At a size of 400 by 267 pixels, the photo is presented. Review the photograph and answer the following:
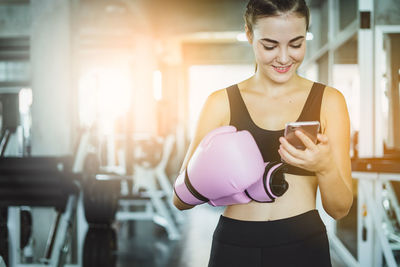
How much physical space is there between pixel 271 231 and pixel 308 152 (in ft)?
0.82

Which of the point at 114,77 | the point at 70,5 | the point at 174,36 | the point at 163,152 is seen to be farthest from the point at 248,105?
the point at 114,77

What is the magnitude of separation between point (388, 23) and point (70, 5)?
261cm

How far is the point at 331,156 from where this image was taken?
36.3 inches

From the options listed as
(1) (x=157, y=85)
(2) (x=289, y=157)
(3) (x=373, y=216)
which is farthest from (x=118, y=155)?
(2) (x=289, y=157)

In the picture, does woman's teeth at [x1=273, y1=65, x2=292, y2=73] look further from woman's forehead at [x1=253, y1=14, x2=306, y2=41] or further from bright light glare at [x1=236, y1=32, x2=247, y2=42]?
bright light glare at [x1=236, y1=32, x2=247, y2=42]

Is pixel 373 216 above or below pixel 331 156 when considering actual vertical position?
below

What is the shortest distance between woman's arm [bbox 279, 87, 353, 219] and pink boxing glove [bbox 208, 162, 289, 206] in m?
0.05

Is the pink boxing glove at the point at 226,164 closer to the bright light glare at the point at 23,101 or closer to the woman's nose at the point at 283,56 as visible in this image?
the woman's nose at the point at 283,56

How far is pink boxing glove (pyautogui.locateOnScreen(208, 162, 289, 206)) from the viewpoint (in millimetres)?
935

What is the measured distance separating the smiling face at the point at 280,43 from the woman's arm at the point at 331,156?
0.42ft

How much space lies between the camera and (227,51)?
423 inches

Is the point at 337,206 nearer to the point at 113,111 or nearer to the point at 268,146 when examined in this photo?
the point at 268,146

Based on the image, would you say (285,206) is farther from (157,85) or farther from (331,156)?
(157,85)

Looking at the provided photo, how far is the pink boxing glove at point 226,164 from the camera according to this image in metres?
0.91
